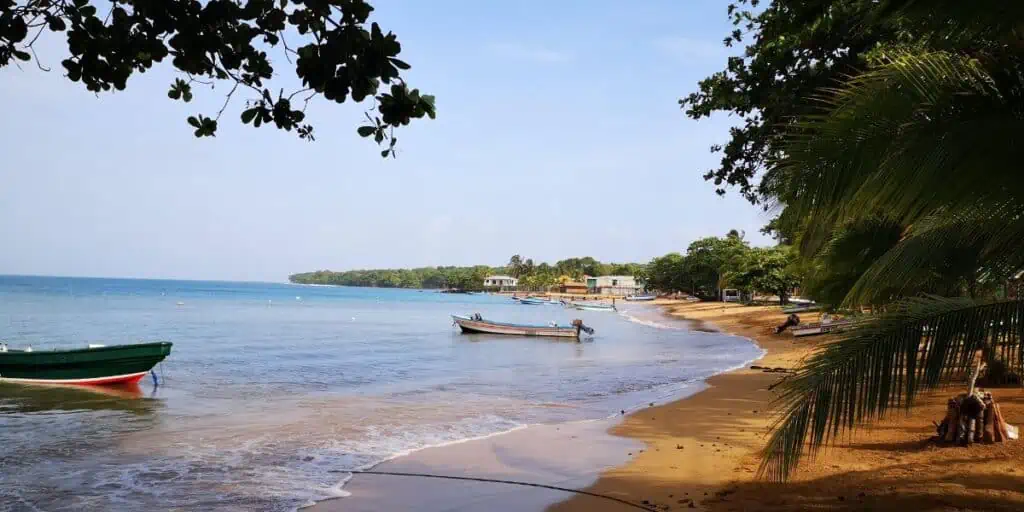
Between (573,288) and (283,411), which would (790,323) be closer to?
(283,411)

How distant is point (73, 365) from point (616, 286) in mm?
151796

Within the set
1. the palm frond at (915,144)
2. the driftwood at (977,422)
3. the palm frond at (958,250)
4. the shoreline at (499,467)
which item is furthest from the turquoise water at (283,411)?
the driftwood at (977,422)

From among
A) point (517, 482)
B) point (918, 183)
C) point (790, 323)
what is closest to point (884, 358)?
point (918, 183)

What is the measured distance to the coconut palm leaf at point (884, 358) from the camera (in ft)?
13.3

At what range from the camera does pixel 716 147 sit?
12.6m

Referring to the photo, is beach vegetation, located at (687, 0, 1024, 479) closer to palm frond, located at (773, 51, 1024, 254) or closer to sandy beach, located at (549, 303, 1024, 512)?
palm frond, located at (773, 51, 1024, 254)

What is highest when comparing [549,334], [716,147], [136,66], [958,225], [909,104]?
[716,147]

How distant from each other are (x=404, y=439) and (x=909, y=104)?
31.9ft

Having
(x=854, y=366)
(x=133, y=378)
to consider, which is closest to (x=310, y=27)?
(x=854, y=366)

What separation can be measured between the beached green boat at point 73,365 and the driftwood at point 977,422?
17.9 metres

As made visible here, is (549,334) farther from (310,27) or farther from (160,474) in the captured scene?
(310,27)

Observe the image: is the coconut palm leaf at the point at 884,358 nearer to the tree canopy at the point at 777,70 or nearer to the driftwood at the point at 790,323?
the tree canopy at the point at 777,70

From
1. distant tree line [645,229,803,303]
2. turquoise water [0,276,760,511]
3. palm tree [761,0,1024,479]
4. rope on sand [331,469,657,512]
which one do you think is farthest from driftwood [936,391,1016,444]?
distant tree line [645,229,803,303]

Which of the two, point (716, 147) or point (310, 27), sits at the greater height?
point (716, 147)
